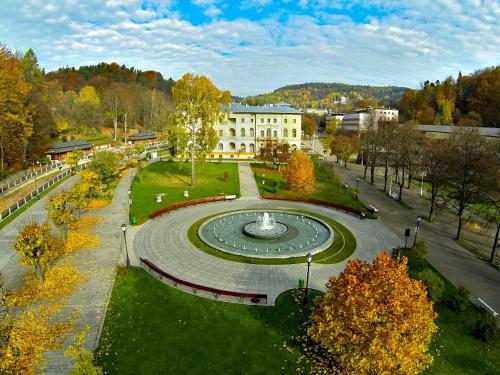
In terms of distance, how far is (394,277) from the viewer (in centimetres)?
1183

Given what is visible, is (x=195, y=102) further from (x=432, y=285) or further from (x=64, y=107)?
(x=64, y=107)

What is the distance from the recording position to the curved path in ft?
68.8

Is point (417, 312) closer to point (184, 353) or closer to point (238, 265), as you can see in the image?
point (184, 353)

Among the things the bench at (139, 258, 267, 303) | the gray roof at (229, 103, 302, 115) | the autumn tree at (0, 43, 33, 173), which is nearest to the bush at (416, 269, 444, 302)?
the bench at (139, 258, 267, 303)

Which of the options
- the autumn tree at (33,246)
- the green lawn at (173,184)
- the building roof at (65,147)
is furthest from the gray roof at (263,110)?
the autumn tree at (33,246)

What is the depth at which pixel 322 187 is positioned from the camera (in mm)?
47281

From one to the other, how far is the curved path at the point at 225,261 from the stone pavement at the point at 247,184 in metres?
8.86

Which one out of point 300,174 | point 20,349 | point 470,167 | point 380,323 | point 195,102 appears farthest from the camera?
→ point 195,102

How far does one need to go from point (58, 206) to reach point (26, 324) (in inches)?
526

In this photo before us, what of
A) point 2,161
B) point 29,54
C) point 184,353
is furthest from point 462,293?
point 29,54

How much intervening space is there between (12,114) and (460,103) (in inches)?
4515

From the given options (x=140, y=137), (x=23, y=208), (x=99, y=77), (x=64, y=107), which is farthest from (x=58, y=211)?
(x=99, y=77)

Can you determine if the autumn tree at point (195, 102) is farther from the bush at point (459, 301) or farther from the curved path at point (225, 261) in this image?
the bush at point (459, 301)

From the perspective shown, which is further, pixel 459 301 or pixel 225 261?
pixel 225 261
